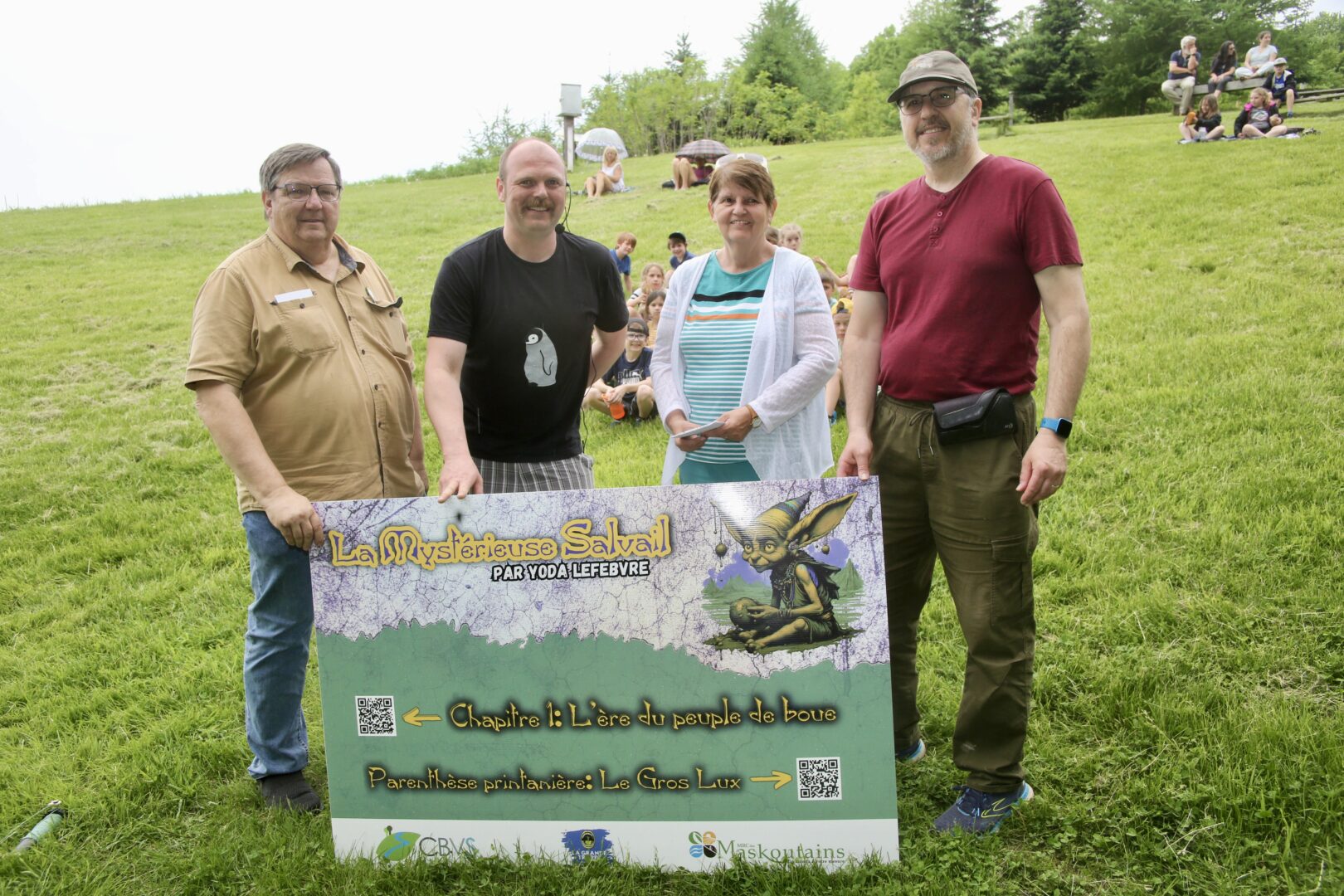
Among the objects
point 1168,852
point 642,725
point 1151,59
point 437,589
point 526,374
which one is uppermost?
point 1151,59

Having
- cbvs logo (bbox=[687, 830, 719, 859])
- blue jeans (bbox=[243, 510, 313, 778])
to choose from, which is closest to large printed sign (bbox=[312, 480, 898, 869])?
cbvs logo (bbox=[687, 830, 719, 859])

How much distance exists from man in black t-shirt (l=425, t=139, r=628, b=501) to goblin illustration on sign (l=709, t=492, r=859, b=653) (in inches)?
41.3

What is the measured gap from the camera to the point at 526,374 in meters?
3.50

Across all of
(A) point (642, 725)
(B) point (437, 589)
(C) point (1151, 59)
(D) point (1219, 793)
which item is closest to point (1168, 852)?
(D) point (1219, 793)

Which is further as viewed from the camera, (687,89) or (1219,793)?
(687,89)

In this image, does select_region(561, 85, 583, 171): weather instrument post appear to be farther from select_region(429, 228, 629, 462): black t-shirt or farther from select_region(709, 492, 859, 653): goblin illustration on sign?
select_region(709, 492, 859, 653): goblin illustration on sign

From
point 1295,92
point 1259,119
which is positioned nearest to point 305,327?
point 1259,119

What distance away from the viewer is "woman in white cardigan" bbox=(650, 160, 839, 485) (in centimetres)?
335

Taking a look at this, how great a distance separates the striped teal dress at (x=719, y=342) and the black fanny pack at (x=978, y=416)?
2.75 ft

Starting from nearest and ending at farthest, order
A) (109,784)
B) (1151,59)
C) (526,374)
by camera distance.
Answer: (526,374) → (109,784) → (1151,59)

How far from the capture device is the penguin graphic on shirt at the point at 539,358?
347cm

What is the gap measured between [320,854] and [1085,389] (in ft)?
21.5

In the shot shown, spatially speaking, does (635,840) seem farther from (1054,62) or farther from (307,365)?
(1054,62)

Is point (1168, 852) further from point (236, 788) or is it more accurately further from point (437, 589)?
point (236, 788)
